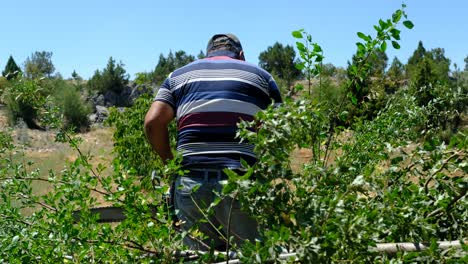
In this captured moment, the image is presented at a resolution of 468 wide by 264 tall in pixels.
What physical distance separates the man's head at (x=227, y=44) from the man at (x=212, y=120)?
19 cm

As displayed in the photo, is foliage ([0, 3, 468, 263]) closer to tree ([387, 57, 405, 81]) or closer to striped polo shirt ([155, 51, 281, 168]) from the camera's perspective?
striped polo shirt ([155, 51, 281, 168])

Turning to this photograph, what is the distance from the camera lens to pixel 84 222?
1.65 meters

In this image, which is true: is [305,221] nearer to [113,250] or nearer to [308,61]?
[113,250]

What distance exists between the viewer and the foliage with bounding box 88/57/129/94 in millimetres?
45156

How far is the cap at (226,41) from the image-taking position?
2773 millimetres

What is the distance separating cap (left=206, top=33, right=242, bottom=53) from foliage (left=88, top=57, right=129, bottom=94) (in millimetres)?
43267

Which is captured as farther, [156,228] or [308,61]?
[308,61]

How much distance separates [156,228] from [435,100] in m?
1.84

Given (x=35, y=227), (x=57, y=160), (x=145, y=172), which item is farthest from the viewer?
(x=57, y=160)

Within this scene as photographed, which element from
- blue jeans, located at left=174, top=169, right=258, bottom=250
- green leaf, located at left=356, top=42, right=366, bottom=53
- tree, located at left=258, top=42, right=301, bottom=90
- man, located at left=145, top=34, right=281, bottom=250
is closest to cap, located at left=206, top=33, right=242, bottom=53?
man, located at left=145, top=34, right=281, bottom=250

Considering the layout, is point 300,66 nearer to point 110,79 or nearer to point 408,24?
point 408,24

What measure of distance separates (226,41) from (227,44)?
0.02 meters

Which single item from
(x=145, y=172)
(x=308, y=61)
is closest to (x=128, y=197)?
(x=308, y=61)

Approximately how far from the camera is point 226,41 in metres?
2.77
